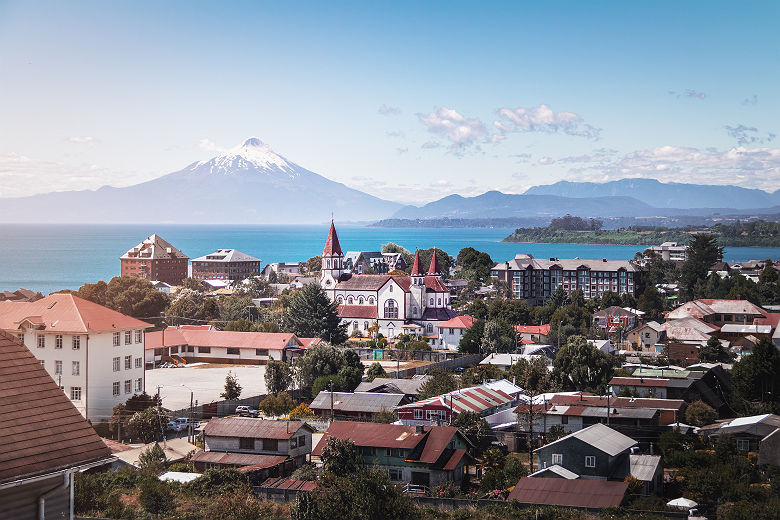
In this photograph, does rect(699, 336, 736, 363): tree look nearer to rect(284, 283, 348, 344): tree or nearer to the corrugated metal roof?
rect(284, 283, 348, 344): tree

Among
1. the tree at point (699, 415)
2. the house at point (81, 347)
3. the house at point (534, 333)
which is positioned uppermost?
the house at point (81, 347)

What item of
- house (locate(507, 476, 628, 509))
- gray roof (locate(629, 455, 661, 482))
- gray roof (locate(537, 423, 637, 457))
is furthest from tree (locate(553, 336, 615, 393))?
house (locate(507, 476, 628, 509))

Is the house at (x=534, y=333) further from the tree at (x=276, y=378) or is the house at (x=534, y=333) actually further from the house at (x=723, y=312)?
the tree at (x=276, y=378)

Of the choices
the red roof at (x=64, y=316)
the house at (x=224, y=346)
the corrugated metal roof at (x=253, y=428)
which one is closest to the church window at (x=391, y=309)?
the house at (x=224, y=346)

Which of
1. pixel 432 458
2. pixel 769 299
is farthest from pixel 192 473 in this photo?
pixel 769 299

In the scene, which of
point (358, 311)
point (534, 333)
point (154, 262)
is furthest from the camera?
point (154, 262)

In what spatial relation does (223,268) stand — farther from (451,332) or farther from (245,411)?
(245,411)

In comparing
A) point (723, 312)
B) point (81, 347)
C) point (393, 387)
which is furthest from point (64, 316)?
point (723, 312)
